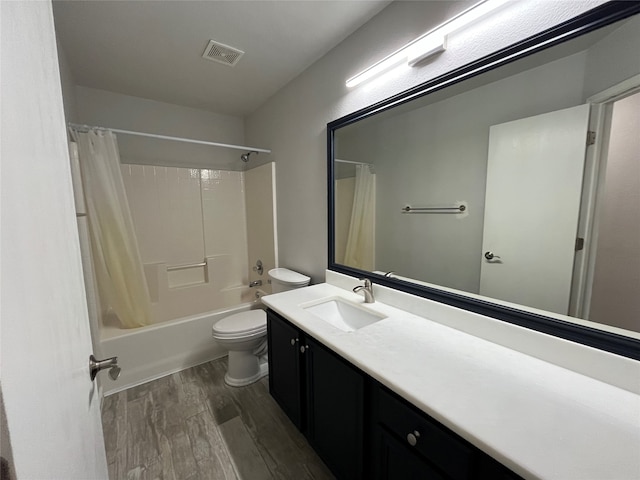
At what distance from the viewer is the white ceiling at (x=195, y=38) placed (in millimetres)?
1371

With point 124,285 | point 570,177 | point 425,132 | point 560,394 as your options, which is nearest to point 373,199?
point 425,132

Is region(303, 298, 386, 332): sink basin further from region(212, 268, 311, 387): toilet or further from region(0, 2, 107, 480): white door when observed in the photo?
region(0, 2, 107, 480): white door

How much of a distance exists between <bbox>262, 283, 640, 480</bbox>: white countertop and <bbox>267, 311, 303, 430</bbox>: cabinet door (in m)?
0.29

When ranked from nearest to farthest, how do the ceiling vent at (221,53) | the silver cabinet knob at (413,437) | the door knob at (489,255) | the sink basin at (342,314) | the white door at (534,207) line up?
the silver cabinet knob at (413,437) < the white door at (534,207) < the door knob at (489,255) < the sink basin at (342,314) < the ceiling vent at (221,53)

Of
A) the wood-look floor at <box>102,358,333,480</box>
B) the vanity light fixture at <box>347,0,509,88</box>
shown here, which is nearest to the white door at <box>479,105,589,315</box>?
the vanity light fixture at <box>347,0,509,88</box>

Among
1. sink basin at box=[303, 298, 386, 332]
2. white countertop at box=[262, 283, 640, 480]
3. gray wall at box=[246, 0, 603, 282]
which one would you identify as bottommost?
sink basin at box=[303, 298, 386, 332]

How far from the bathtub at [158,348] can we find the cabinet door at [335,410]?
1.32m

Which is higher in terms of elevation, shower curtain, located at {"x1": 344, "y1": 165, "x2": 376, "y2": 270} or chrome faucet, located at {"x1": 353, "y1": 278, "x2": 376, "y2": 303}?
shower curtain, located at {"x1": 344, "y1": 165, "x2": 376, "y2": 270}

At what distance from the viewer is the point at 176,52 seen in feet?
5.74

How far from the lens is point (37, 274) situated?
395mm

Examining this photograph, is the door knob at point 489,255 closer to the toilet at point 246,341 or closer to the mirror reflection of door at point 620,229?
the mirror reflection of door at point 620,229

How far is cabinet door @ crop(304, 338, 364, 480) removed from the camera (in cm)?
101

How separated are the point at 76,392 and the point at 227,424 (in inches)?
52.5

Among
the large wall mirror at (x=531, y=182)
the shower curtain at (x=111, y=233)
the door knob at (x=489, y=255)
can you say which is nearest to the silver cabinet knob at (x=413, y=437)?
the large wall mirror at (x=531, y=182)
